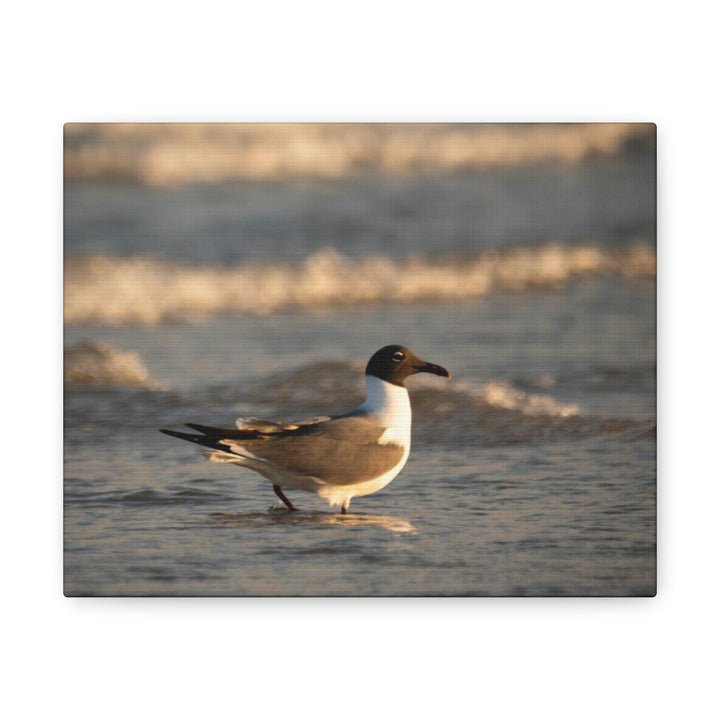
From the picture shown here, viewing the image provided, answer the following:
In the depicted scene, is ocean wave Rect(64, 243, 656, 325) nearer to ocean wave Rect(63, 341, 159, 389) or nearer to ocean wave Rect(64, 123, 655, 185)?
ocean wave Rect(63, 341, 159, 389)

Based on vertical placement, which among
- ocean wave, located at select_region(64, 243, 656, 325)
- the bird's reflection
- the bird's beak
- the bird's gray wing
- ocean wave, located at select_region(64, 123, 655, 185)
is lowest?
the bird's reflection

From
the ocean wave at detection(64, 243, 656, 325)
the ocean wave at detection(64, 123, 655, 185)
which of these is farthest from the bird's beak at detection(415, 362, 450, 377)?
the ocean wave at detection(64, 123, 655, 185)

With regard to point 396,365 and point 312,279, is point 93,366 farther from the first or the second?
point 396,365

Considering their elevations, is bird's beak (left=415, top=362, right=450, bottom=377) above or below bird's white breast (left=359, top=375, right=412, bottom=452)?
above

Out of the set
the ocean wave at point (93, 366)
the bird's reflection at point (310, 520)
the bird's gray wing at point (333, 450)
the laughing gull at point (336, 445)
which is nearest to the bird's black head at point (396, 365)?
the laughing gull at point (336, 445)

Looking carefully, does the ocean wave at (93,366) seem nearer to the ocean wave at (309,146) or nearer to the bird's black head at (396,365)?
the ocean wave at (309,146)
